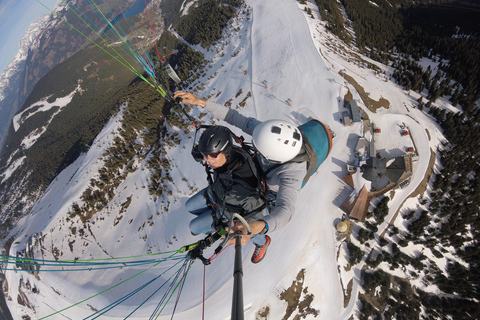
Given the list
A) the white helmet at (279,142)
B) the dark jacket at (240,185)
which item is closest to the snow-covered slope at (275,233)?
the dark jacket at (240,185)

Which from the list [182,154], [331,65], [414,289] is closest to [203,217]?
[182,154]

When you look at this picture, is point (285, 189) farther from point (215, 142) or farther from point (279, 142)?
point (215, 142)

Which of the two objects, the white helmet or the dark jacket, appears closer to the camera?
the white helmet

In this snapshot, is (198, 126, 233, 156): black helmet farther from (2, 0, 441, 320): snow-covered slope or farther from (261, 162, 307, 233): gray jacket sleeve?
(2, 0, 441, 320): snow-covered slope

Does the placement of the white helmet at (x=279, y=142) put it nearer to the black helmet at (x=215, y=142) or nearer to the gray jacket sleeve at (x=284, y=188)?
the gray jacket sleeve at (x=284, y=188)

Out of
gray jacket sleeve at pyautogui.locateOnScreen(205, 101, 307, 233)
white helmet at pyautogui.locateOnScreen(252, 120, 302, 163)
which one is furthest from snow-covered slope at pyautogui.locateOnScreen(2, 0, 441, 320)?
white helmet at pyautogui.locateOnScreen(252, 120, 302, 163)

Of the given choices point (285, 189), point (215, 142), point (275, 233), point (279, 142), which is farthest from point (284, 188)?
point (275, 233)

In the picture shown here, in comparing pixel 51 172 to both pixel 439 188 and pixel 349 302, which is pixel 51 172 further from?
pixel 439 188
